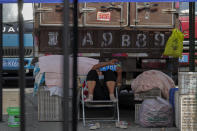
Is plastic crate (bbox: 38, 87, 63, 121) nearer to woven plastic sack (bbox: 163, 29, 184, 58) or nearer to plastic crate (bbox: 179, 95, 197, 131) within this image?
plastic crate (bbox: 179, 95, 197, 131)

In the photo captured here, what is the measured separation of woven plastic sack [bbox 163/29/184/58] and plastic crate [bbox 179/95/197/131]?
5.82 feet

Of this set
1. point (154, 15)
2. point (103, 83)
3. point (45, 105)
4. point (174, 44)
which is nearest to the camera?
point (45, 105)

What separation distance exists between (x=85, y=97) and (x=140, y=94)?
0.91 m

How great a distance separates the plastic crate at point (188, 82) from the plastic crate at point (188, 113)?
0.08 metres

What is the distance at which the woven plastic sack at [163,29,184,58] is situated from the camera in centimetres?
670

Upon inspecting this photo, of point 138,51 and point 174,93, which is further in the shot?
point 138,51

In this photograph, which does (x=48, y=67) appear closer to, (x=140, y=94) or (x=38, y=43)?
(x=38, y=43)

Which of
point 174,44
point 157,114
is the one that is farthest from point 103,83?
point 174,44

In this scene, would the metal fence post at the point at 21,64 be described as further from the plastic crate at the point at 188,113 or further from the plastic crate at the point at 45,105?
the plastic crate at the point at 45,105

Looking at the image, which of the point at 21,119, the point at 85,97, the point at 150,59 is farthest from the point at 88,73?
the point at 21,119

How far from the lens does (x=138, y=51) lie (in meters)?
6.99

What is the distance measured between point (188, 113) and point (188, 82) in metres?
0.42

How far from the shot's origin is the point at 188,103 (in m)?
5.06

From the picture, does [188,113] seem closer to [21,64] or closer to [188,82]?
[188,82]
